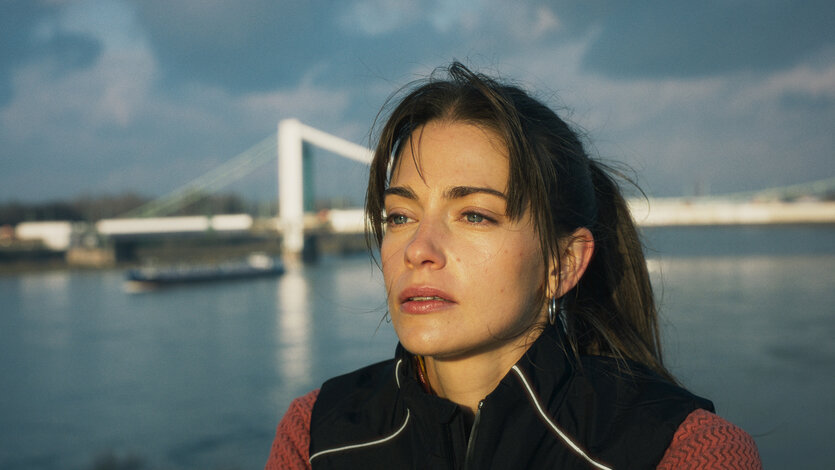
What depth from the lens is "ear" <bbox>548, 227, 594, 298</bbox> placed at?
2.28 feet

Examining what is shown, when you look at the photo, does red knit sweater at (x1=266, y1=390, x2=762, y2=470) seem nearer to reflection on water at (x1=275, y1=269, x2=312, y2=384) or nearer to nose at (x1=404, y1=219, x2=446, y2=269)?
nose at (x1=404, y1=219, x2=446, y2=269)

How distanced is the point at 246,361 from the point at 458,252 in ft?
26.3

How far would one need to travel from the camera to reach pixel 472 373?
2.19 feet

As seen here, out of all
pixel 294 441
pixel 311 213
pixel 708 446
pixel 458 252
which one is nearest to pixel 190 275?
pixel 311 213

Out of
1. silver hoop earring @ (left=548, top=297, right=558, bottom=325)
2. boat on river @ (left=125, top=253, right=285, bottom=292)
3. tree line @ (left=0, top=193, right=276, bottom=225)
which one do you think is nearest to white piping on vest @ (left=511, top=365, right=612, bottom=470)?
silver hoop earring @ (left=548, top=297, right=558, bottom=325)

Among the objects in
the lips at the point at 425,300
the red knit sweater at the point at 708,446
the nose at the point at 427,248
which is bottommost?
the red knit sweater at the point at 708,446

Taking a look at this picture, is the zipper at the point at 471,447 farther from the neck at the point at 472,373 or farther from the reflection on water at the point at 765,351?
the reflection on water at the point at 765,351

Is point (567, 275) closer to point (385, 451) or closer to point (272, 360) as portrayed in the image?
point (385, 451)

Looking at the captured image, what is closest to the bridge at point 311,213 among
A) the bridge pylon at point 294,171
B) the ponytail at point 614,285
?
the bridge pylon at point 294,171

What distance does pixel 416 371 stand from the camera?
2.29 feet

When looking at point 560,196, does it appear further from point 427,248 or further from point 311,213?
point 311,213

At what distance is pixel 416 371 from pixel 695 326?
873 cm

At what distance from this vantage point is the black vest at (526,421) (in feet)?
1.85

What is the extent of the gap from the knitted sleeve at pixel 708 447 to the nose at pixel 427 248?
9.5 inches
